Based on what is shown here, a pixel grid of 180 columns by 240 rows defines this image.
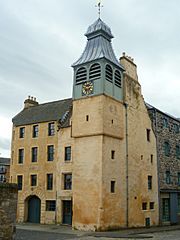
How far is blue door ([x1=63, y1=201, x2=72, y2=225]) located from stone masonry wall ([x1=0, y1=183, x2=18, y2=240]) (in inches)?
523

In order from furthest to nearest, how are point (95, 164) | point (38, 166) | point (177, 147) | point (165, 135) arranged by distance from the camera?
point (177, 147) → point (165, 135) → point (38, 166) → point (95, 164)

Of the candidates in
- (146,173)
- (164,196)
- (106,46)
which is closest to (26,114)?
(106,46)

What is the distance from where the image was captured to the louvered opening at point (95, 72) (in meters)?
27.3

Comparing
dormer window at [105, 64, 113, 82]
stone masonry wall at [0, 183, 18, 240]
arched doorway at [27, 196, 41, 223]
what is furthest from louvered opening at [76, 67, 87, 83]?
stone masonry wall at [0, 183, 18, 240]

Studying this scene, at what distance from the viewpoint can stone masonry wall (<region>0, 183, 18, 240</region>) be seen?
1537 cm

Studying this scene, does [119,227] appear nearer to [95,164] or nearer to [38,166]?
[95,164]

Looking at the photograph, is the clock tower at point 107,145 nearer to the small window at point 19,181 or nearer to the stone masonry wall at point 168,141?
the stone masonry wall at point 168,141

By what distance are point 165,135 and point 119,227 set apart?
12462 mm

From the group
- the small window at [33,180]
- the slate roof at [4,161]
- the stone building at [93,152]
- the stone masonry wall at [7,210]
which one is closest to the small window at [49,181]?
the stone building at [93,152]

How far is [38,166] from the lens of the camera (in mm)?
32375

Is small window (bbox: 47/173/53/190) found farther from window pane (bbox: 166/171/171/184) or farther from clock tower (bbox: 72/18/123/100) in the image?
window pane (bbox: 166/171/171/184)

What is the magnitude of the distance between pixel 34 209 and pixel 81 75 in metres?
13.9

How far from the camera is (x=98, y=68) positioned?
27.5m

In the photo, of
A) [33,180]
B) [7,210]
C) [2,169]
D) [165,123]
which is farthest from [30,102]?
[2,169]
